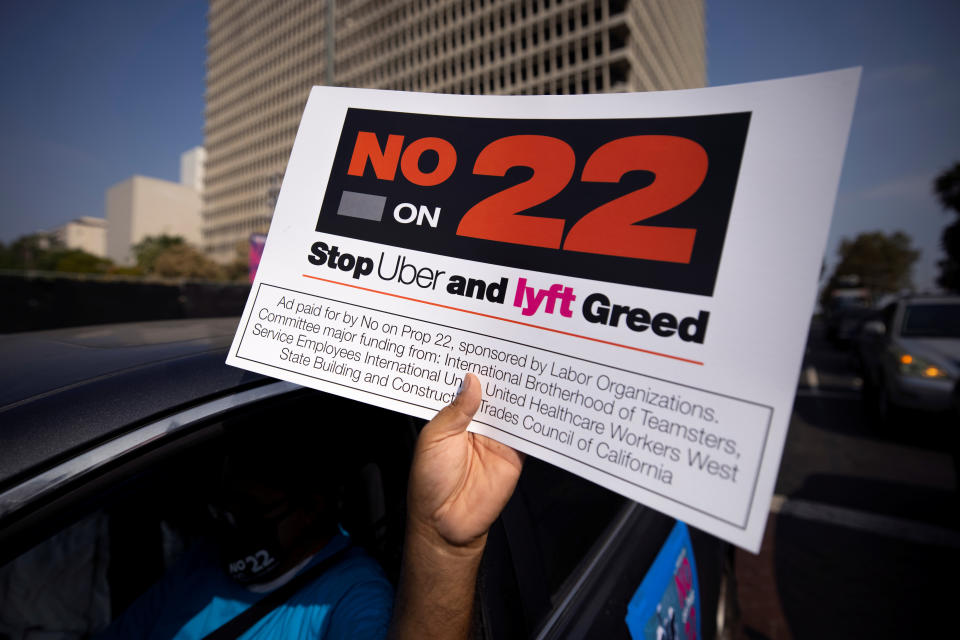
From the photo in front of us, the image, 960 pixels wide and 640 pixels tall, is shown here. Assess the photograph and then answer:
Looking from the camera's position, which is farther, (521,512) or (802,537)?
(802,537)

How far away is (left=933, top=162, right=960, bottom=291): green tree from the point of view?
28.5 metres

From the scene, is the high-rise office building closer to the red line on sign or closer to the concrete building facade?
the concrete building facade

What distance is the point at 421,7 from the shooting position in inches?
2655

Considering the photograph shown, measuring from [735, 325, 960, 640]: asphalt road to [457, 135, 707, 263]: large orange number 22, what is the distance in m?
2.85

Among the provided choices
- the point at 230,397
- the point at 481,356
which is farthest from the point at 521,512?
the point at 230,397

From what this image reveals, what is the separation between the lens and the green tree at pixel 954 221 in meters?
28.5

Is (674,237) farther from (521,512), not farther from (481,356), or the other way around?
(521,512)

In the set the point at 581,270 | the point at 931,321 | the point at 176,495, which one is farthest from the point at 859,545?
the point at 931,321

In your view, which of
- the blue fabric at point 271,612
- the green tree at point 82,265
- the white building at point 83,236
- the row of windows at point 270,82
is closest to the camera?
the blue fabric at point 271,612

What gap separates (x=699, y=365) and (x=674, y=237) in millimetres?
226

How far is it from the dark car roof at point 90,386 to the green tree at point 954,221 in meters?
41.6

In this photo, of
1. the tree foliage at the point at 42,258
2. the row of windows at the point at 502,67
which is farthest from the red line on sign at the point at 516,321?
the tree foliage at the point at 42,258

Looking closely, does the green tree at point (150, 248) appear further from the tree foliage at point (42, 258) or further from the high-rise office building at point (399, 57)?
the high-rise office building at point (399, 57)

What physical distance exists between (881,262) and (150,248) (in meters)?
110
